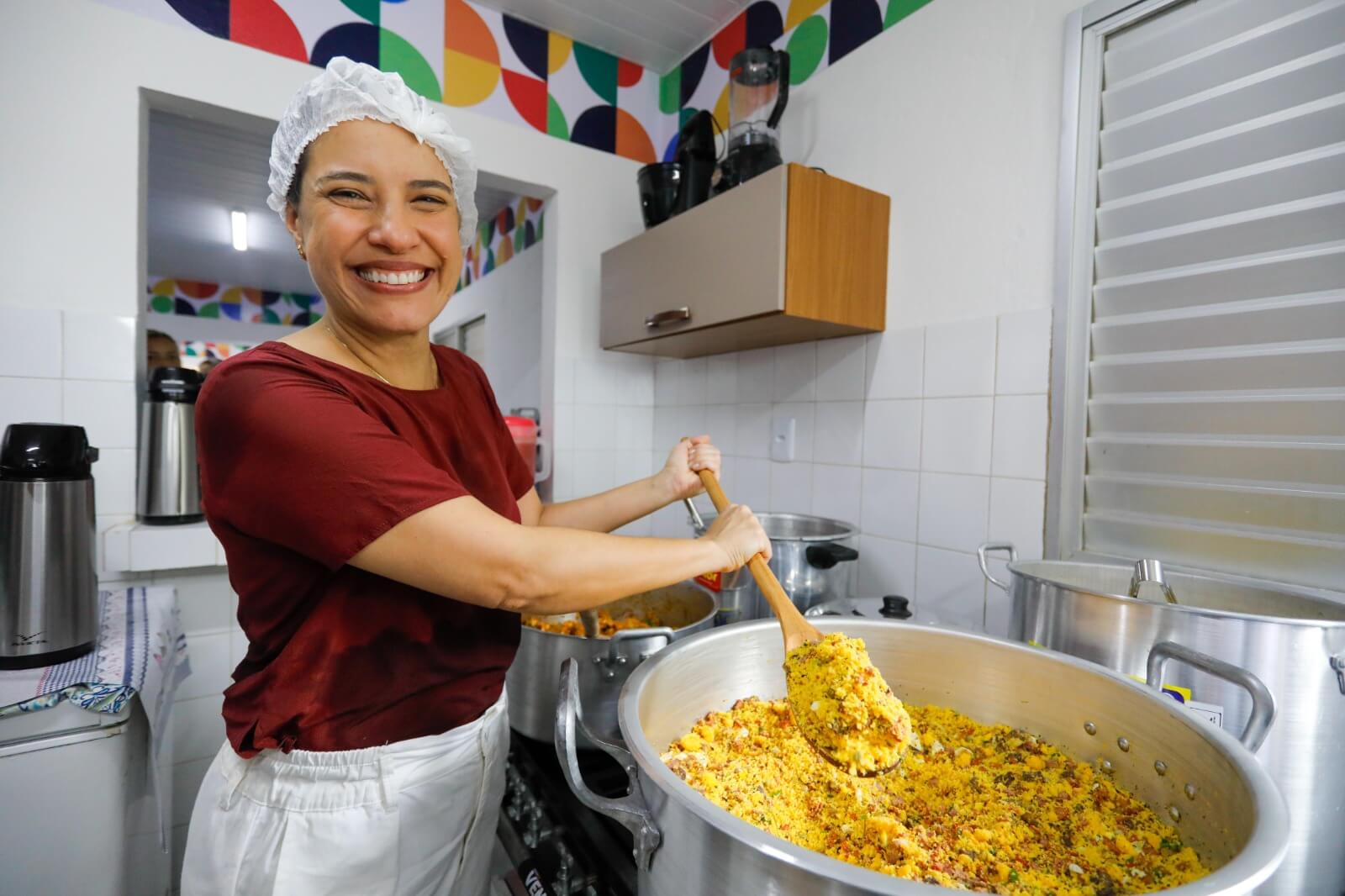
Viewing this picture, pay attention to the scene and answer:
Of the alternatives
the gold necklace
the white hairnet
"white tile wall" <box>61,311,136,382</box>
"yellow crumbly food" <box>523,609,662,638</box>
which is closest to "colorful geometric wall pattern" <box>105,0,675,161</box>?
"white tile wall" <box>61,311,136,382</box>

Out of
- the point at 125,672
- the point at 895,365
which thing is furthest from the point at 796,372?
the point at 125,672

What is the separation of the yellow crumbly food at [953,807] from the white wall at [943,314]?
55cm

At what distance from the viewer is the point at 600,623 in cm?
129

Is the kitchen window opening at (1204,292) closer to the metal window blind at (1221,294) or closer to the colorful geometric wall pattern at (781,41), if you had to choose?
the metal window blind at (1221,294)

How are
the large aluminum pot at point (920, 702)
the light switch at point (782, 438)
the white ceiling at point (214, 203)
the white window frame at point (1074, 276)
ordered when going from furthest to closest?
the white ceiling at point (214, 203), the light switch at point (782, 438), the white window frame at point (1074, 276), the large aluminum pot at point (920, 702)

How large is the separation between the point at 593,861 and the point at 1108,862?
0.55 meters

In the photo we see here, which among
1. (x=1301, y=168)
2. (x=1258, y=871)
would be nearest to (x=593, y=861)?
(x=1258, y=871)

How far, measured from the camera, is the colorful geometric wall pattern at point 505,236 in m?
3.10

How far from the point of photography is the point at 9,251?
1423 mm

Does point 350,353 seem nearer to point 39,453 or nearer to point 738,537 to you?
point 738,537

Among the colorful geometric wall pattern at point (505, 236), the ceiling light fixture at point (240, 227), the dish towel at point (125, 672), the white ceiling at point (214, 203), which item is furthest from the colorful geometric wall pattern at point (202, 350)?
the dish towel at point (125, 672)

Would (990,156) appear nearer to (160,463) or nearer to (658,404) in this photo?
(658,404)

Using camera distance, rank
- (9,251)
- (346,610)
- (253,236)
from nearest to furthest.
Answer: (346,610) < (9,251) < (253,236)

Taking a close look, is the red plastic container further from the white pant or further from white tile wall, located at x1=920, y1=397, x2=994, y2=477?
the white pant
